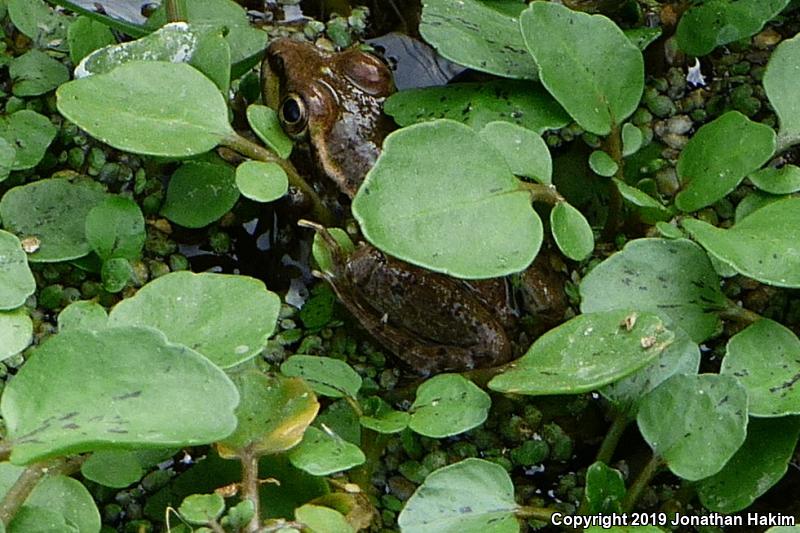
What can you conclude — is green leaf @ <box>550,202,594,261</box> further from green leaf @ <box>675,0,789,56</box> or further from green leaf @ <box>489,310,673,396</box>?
green leaf @ <box>675,0,789,56</box>

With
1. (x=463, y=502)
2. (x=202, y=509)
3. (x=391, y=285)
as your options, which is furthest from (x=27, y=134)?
(x=463, y=502)

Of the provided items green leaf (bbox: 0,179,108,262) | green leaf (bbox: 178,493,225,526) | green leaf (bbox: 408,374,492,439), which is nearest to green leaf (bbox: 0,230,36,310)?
green leaf (bbox: 0,179,108,262)

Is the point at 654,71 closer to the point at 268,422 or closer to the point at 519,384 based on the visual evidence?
the point at 519,384

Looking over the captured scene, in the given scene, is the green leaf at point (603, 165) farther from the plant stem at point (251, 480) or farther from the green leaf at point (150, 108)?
the plant stem at point (251, 480)

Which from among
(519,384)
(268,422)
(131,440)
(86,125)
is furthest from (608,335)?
(86,125)

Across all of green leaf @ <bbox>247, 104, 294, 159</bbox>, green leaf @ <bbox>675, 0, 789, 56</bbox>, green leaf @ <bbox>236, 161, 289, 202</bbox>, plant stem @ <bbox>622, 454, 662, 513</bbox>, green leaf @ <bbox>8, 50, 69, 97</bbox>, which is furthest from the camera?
green leaf @ <bbox>8, 50, 69, 97</bbox>

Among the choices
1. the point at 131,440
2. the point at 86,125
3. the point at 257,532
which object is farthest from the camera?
the point at 86,125
